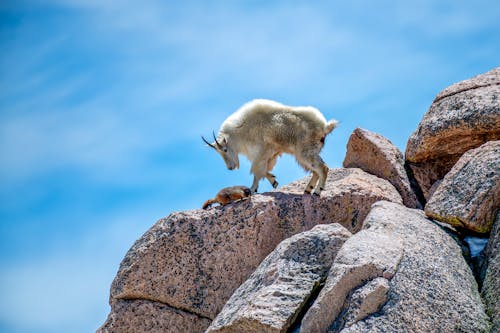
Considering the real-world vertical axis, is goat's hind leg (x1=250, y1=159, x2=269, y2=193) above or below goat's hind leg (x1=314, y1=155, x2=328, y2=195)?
above

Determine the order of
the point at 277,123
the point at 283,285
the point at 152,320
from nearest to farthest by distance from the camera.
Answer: the point at 283,285
the point at 152,320
the point at 277,123

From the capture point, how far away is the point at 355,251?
8.62 m

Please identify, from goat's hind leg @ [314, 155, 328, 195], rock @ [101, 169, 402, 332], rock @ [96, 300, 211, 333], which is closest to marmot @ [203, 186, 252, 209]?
rock @ [101, 169, 402, 332]

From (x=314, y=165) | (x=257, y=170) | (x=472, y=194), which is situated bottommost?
(x=472, y=194)

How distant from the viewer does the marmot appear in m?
11.6

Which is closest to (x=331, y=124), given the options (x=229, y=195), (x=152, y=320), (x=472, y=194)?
(x=229, y=195)

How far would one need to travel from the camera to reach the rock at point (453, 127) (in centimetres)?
1196

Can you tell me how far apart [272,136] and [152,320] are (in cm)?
449

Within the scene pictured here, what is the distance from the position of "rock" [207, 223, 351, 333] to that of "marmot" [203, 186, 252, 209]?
2.25 meters

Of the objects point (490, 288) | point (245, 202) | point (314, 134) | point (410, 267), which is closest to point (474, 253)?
point (490, 288)

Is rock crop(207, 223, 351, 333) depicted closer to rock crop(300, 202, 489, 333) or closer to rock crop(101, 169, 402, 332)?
A: rock crop(300, 202, 489, 333)

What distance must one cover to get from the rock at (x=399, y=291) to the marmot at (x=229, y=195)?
2929 millimetres

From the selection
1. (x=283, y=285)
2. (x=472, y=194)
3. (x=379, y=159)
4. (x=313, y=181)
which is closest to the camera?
(x=283, y=285)

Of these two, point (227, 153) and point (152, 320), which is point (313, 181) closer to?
point (227, 153)
